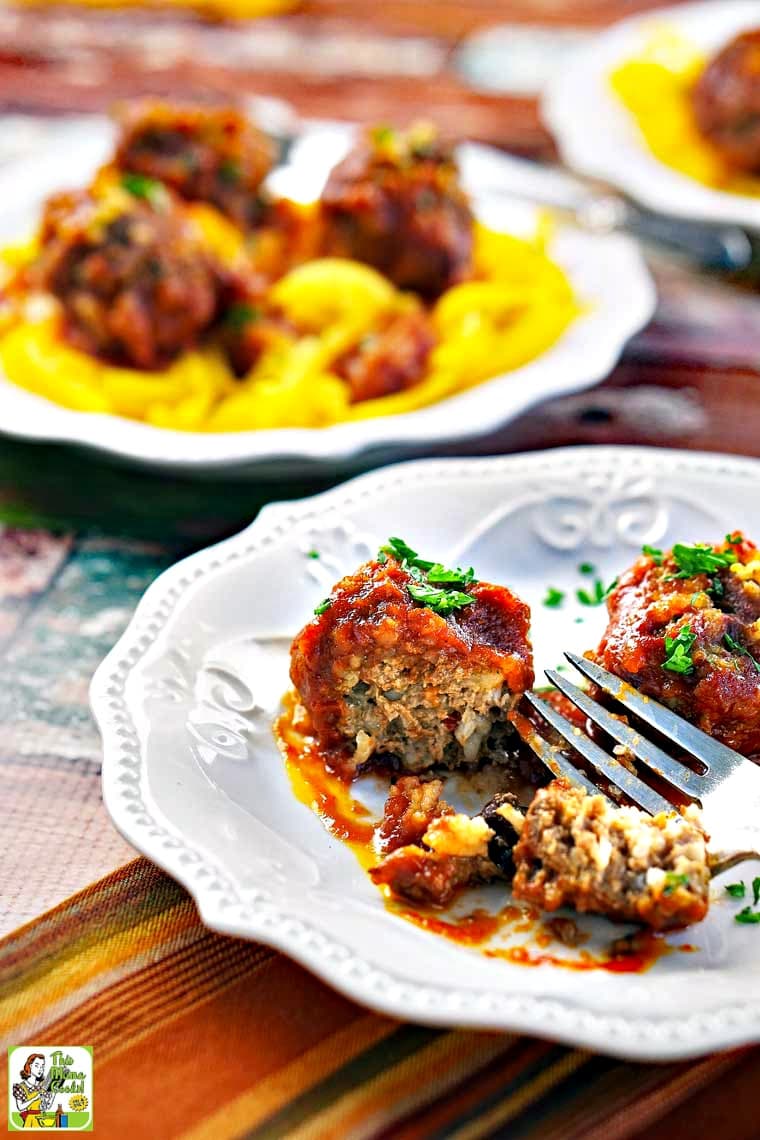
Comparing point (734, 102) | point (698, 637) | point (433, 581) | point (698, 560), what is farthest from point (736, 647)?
point (734, 102)

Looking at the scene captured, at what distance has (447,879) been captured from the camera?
315cm

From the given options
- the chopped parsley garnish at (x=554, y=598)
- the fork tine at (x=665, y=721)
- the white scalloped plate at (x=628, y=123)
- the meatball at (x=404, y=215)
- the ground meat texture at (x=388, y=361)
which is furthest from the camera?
the white scalloped plate at (x=628, y=123)

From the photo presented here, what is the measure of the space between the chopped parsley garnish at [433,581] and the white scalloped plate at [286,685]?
451 mm

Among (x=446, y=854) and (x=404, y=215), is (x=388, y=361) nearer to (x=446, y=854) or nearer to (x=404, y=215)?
(x=404, y=215)

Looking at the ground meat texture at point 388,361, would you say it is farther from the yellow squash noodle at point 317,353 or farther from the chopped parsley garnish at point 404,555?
the chopped parsley garnish at point 404,555

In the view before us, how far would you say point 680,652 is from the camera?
140 inches

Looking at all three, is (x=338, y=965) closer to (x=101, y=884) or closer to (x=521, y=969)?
(x=521, y=969)

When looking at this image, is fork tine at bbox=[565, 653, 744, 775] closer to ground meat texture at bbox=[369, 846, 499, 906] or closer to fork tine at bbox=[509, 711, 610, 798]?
fork tine at bbox=[509, 711, 610, 798]

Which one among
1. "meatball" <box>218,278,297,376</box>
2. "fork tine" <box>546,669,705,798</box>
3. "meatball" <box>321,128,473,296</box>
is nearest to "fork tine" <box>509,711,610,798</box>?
"fork tine" <box>546,669,705,798</box>

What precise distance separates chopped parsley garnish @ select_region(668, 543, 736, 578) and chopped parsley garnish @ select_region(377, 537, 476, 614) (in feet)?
1.98

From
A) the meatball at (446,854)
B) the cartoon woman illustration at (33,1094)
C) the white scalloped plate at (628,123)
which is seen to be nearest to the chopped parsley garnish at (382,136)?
the white scalloped plate at (628,123)

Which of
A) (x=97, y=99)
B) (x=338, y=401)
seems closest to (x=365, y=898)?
(x=338, y=401)

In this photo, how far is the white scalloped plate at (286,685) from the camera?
275cm

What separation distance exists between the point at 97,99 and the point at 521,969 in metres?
7.45
